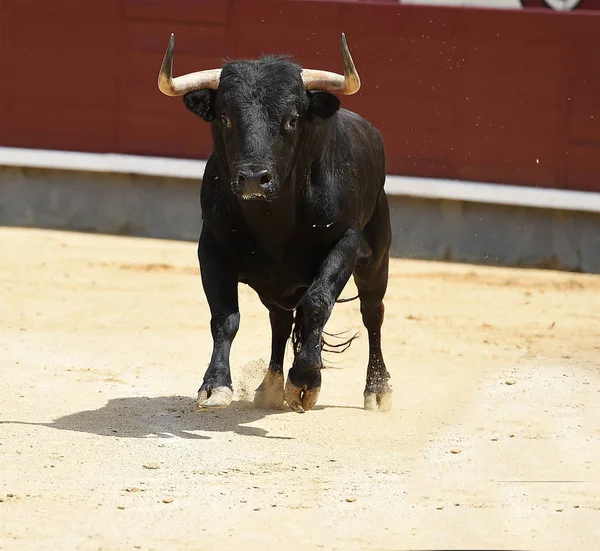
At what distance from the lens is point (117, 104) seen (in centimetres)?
1038

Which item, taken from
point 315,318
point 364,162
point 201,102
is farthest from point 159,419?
point 364,162

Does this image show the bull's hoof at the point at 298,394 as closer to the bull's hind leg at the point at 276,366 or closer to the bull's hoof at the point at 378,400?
the bull's hind leg at the point at 276,366

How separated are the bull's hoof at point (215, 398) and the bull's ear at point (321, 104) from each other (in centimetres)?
105

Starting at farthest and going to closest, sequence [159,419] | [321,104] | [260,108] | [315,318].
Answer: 1. [159,419]
2. [321,104]
3. [315,318]
4. [260,108]

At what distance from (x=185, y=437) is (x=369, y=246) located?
131 centimetres

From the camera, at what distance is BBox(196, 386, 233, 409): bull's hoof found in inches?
186

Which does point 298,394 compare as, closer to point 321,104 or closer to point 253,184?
point 253,184

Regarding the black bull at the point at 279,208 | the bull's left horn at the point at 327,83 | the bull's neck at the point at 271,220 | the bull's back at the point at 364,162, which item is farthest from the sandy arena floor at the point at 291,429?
the bull's left horn at the point at 327,83

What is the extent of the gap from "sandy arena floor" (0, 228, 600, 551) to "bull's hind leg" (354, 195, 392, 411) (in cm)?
11

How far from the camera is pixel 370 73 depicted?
9820 millimetres

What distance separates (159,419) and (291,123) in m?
1.17

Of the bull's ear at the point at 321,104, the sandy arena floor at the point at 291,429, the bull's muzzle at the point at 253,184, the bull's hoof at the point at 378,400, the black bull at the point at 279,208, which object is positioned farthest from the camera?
the bull's hoof at the point at 378,400

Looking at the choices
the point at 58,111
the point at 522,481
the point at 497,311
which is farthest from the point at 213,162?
the point at 58,111

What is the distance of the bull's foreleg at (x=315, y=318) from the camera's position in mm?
4902
